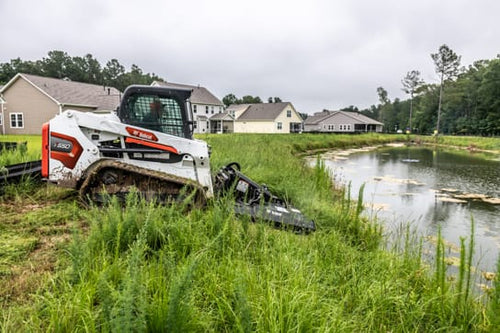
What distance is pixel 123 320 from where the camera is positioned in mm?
1481

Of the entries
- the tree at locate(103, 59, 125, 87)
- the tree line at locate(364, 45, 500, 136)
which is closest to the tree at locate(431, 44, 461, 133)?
the tree line at locate(364, 45, 500, 136)

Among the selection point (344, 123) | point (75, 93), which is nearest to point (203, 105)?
point (75, 93)

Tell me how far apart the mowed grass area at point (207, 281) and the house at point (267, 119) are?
4283 cm

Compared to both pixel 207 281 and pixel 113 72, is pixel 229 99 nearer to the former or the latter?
pixel 113 72

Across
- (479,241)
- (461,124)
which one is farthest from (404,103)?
(479,241)

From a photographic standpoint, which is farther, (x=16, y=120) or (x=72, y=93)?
(x=72, y=93)

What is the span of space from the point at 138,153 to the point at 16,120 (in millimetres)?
26839

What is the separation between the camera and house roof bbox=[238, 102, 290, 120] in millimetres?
46750

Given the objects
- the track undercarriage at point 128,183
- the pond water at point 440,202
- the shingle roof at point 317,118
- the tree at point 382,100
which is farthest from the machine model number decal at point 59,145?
the tree at point 382,100

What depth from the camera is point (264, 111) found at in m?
48.2

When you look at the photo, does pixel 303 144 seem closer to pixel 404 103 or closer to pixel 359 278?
pixel 359 278

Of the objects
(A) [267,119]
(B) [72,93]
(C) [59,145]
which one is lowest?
(C) [59,145]

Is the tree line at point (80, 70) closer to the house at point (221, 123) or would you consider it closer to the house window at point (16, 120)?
the house at point (221, 123)

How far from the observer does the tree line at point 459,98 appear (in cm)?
4512
